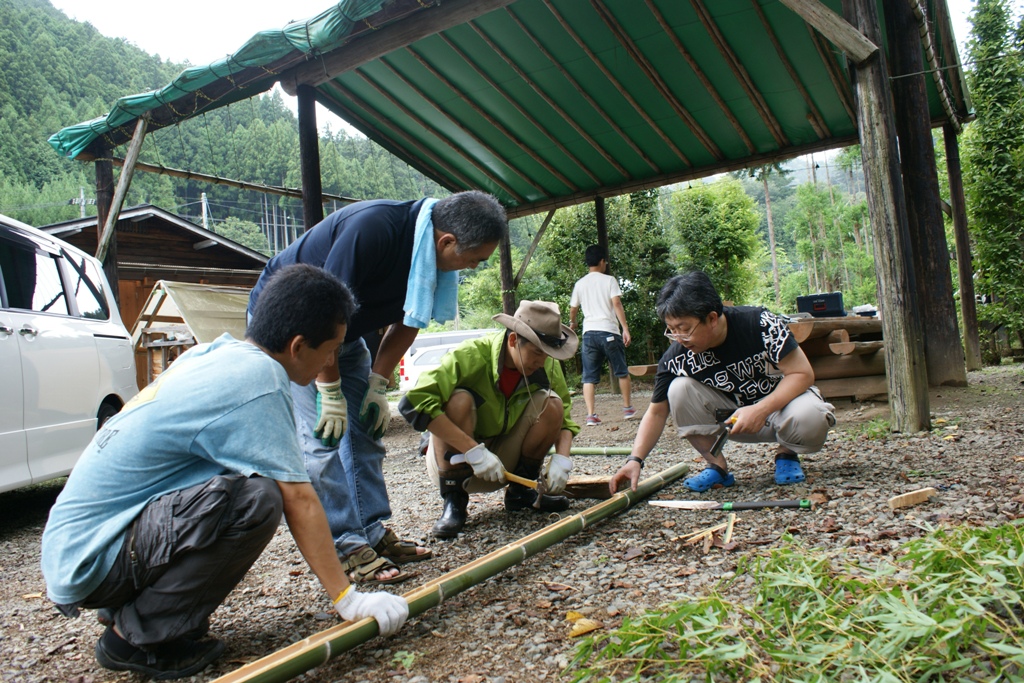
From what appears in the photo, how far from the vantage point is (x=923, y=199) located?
240 inches

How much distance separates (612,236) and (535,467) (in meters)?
12.1

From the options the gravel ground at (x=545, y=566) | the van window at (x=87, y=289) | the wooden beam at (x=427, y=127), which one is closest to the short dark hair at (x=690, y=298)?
the gravel ground at (x=545, y=566)

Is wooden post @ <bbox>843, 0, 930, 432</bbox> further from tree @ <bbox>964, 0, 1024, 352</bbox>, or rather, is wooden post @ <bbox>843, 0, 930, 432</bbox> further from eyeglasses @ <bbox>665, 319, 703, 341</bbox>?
tree @ <bbox>964, 0, 1024, 352</bbox>

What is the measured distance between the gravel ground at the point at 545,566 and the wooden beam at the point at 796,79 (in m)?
3.88

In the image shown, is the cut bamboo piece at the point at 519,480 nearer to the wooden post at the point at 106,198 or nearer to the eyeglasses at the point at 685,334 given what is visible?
the eyeglasses at the point at 685,334

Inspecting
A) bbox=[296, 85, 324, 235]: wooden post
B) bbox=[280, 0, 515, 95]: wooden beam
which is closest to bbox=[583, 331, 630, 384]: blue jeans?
bbox=[296, 85, 324, 235]: wooden post

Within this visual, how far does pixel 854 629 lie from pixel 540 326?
5.53ft

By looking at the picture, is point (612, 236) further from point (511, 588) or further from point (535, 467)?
point (511, 588)

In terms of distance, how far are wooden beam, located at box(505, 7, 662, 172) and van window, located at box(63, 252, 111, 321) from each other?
406 centimetres

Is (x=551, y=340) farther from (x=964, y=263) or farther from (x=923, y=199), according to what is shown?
(x=964, y=263)

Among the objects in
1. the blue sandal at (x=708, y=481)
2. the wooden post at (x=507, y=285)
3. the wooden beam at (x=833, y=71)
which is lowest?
the blue sandal at (x=708, y=481)

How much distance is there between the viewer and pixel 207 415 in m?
1.69

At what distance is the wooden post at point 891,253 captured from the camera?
4.18 meters

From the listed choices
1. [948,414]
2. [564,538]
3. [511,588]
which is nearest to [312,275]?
[511,588]
